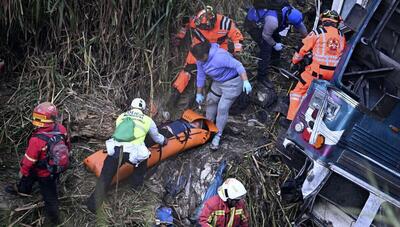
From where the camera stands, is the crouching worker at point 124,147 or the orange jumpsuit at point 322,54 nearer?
the crouching worker at point 124,147

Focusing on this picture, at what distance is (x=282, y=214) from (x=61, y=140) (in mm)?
2398

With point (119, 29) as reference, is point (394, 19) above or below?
above

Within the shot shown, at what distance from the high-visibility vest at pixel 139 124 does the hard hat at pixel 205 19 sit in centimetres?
139

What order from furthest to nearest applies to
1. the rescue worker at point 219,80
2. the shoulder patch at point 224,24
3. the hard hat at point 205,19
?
the shoulder patch at point 224,24 → the hard hat at point 205,19 → the rescue worker at point 219,80

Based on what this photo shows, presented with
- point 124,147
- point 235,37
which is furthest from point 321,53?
point 124,147

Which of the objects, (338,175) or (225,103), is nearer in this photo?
(338,175)

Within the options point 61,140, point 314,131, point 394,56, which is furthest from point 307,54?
point 61,140

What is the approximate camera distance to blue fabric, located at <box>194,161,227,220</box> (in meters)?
5.54

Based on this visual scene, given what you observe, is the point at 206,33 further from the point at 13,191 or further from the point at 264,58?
the point at 13,191

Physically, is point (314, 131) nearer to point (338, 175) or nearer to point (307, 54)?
point (338, 175)

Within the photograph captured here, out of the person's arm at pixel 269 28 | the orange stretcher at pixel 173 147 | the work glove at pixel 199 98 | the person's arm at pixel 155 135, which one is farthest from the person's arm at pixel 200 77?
the person's arm at pixel 269 28

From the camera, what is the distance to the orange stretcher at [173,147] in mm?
5512

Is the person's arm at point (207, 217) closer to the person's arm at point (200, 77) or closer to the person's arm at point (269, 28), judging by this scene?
the person's arm at point (200, 77)

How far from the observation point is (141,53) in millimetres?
6297
